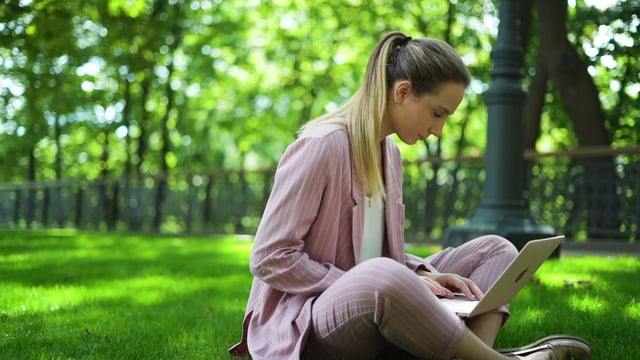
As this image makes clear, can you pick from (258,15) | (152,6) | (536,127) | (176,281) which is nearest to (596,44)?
(536,127)

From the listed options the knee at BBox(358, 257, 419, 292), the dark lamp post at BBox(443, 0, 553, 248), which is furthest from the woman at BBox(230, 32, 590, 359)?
the dark lamp post at BBox(443, 0, 553, 248)

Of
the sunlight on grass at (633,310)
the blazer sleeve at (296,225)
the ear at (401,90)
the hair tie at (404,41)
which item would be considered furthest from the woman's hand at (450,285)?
the sunlight on grass at (633,310)

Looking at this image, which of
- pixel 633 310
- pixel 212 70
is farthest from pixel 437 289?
pixel 212 70

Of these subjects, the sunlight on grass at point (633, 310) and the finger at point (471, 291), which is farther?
the sunlight on grass at point (633, 310)

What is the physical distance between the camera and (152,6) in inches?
797

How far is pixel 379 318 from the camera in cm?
263

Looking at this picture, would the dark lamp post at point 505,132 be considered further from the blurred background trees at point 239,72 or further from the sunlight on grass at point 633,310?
the blurred background trees at point 239,72

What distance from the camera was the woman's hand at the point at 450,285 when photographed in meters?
3.01

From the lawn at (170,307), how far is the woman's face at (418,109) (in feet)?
3.89

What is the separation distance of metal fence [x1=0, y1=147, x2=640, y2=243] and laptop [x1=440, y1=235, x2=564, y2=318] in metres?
7.36

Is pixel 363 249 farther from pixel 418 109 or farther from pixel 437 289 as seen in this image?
pixel 418 109

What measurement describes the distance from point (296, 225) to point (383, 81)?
65cm

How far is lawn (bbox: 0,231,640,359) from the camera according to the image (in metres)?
3.60

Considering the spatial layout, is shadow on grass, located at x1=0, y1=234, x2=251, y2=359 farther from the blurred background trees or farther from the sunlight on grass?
the sunlight on grass
